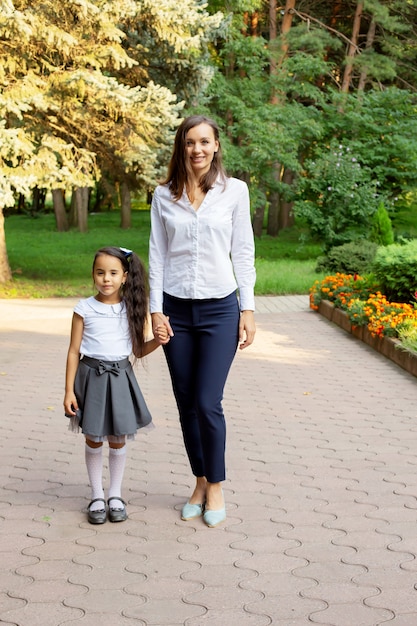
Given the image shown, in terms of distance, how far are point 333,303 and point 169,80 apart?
27.8ft

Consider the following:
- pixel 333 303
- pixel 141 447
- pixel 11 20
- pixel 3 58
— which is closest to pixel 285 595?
pixel 141 447

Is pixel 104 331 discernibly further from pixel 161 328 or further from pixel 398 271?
pixel 398 271

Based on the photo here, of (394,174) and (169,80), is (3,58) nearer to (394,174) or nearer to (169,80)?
(169,80)

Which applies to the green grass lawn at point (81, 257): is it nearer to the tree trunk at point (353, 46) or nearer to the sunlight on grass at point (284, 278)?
the sunlight on grass at point (284, 278)

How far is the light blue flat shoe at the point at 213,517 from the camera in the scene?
485cm

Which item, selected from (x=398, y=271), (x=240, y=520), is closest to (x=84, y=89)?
(x=398, y=271)

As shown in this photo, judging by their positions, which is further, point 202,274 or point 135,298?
point 135,298

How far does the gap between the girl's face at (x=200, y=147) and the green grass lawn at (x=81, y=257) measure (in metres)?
13.5

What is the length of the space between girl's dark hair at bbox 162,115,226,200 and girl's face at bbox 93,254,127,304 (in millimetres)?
457

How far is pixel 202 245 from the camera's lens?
4.72m

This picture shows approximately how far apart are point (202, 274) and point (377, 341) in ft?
22.0

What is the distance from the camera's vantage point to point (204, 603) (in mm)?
3809

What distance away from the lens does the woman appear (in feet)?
15.5

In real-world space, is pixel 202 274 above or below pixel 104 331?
above
